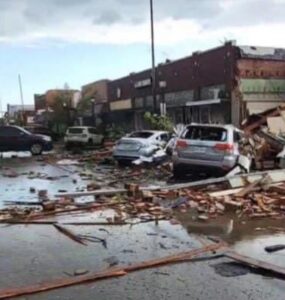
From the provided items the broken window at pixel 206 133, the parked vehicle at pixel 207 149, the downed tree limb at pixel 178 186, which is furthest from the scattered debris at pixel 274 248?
the broken window at pixel 206 133

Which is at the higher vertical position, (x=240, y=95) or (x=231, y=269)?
(x=240, y=95)

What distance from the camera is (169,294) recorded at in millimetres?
6320

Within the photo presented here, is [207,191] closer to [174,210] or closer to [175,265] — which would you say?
[174,210]

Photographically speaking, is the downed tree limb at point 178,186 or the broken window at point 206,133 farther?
the broken window at point 206,133

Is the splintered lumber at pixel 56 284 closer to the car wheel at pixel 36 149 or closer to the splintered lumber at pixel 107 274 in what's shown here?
the splintered lumber at pixel 107 274

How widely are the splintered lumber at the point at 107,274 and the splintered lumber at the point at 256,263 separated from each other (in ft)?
1.69

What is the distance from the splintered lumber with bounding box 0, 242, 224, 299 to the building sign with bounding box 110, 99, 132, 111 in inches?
1806

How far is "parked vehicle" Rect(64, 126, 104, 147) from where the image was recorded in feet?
142

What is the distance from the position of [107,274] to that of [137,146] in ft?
56.9

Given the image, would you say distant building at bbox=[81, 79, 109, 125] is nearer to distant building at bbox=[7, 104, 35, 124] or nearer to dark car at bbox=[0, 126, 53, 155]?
distant building at bbox=[7, 104, 35, 124]

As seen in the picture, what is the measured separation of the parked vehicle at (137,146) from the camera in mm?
24219

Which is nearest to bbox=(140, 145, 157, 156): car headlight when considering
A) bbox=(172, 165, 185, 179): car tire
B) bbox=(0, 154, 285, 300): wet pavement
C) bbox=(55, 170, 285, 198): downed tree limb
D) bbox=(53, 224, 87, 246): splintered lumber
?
bbox=(172, 165, 185, 179): car tire

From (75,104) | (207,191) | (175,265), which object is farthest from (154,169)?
(75,104)

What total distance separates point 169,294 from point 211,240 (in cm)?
309
